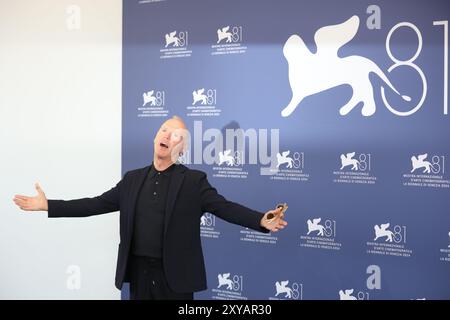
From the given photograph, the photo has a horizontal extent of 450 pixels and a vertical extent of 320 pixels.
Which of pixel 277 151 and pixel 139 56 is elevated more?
pixel 139 56

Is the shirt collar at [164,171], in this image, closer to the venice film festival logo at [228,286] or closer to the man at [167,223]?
the man at [167,223]

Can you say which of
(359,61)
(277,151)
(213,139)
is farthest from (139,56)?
(359,61)

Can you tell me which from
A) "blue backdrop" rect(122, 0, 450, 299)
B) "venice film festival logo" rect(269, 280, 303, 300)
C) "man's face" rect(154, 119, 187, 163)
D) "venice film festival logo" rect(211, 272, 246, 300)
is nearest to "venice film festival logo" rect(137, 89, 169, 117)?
"blue backdrop" rect(122, 0, 450, 299)

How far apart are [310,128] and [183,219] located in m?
1.25

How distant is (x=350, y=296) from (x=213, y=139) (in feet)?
4.43

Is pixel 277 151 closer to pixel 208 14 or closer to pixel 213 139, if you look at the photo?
pixel 213 139

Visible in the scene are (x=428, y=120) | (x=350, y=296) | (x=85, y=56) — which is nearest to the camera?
(x=428, y=120)

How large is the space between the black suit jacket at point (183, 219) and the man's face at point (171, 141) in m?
0.09

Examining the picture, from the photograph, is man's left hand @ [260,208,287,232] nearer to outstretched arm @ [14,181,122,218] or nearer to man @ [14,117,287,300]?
man @ [14,117,287,300]

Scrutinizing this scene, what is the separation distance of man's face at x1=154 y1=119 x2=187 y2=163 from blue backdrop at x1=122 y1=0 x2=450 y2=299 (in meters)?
0.92

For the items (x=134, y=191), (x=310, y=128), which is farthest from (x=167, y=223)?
(x=310, y=128)

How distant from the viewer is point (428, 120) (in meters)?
3.44

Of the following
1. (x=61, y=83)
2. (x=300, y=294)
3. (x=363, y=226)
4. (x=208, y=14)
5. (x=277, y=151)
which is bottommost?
(x=300, y=294)

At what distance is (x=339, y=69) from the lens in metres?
3.66
